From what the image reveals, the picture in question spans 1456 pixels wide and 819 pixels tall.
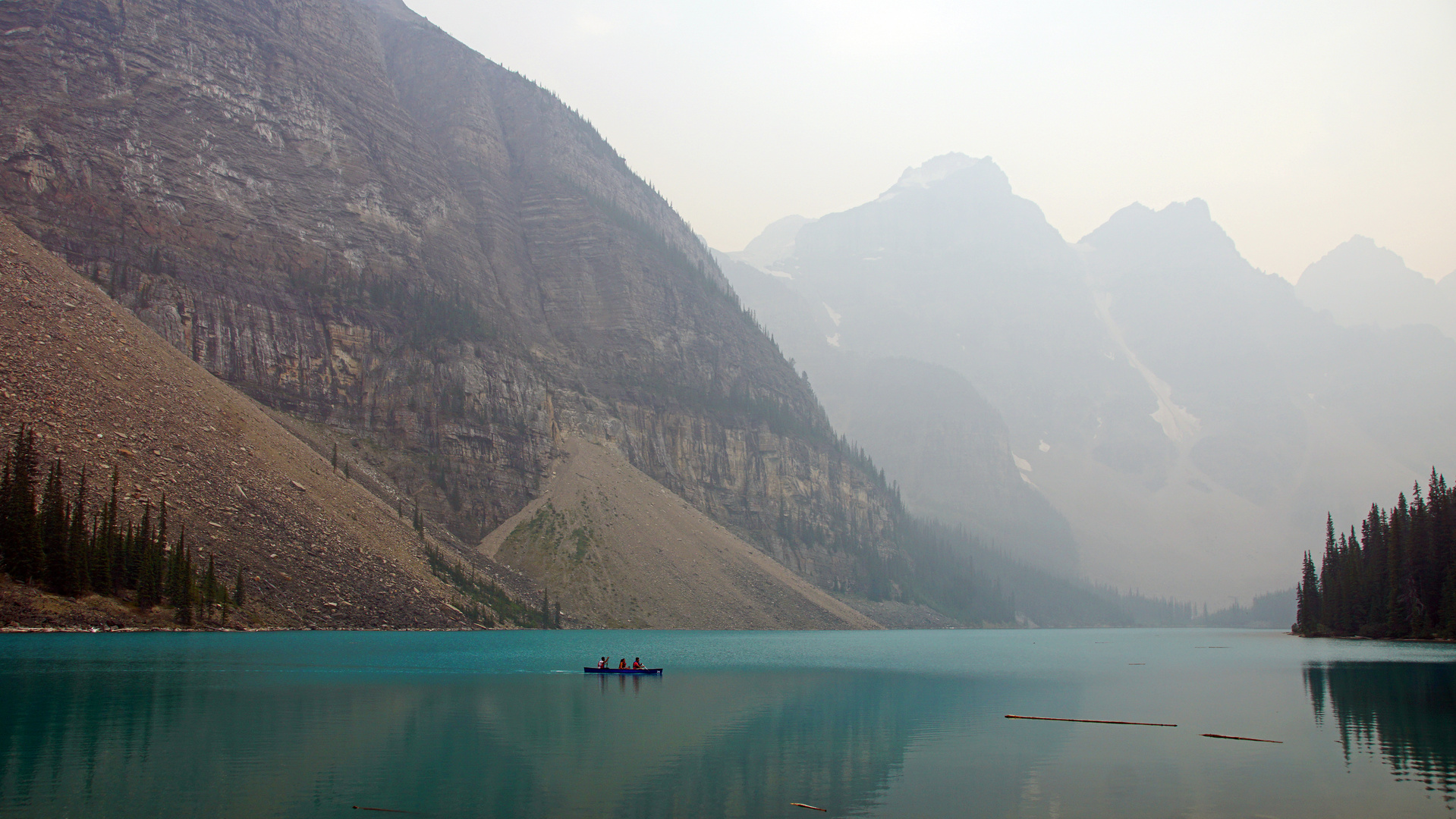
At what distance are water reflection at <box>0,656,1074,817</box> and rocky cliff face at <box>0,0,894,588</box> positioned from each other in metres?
81.3

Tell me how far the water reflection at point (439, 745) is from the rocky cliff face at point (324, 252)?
8131cm

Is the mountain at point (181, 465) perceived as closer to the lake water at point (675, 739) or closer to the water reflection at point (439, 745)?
the lake water at point (675, 739)

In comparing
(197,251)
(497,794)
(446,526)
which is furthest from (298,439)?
(497,794)

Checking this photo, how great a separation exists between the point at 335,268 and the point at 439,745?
123927 mm

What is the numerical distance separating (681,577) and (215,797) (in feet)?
367

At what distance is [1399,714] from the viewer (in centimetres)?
4153

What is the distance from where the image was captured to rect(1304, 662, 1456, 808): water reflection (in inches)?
1184

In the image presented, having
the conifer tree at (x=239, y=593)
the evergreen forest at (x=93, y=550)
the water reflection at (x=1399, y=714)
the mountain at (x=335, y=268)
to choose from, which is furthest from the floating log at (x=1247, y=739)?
the mountain at (x=335, y=268)

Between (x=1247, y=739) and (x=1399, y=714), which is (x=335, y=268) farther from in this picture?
(x=1399, y=714)

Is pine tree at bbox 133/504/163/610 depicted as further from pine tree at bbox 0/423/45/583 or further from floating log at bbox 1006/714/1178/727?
floating log at bbox 1006/714/1178/727

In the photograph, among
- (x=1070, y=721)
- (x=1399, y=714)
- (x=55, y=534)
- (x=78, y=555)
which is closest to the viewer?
(x=1399, y=714)

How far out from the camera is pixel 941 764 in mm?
31016

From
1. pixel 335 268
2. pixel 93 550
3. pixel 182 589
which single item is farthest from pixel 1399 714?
pixel 335 268

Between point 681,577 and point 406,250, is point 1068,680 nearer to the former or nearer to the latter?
point 681,577
